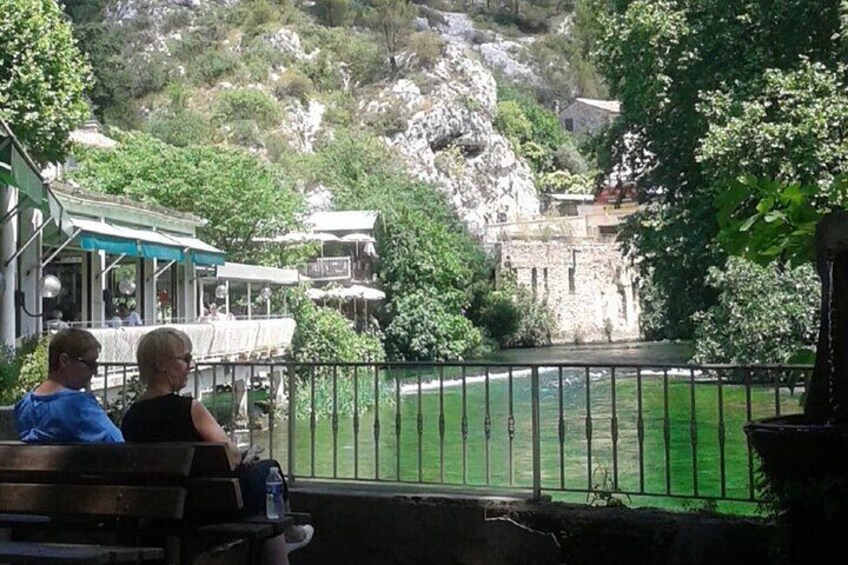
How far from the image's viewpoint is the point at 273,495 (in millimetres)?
4168

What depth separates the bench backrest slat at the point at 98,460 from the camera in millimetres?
3725

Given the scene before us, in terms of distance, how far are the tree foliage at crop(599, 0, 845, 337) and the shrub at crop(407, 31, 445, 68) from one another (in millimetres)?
54397

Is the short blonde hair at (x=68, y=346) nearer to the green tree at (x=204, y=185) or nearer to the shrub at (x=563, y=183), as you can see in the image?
the green tree at (x=204, y=185)

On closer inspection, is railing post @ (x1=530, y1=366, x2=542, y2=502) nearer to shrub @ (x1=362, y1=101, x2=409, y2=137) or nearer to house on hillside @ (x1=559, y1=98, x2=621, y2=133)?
shrub @ (x1=362, y1=101, x2=409, y2=137)

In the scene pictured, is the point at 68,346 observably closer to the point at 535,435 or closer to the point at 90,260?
the point at 535,435

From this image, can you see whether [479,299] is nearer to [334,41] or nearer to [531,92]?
[334,41]

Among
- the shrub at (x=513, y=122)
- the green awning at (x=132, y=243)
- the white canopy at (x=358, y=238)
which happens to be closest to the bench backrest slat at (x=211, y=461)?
the green awning at (x=132, y=243)

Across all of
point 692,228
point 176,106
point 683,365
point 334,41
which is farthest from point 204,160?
point 334,41

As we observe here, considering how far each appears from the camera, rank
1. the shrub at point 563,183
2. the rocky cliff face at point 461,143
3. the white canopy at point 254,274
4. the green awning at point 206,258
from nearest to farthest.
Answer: the green awning at point 206,258, the white canopy at point 254,274, the rocky cliff face at point 461,143, the shrub at point 563,183

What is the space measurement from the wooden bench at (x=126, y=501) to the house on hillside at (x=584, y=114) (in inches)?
4017

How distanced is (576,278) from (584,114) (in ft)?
152

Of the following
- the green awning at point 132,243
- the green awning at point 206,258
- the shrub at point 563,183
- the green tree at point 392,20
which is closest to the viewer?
the green awning at point 132,243

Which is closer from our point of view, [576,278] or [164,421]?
[164,421]

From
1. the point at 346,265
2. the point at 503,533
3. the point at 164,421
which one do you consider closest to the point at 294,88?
the point at 346,265
